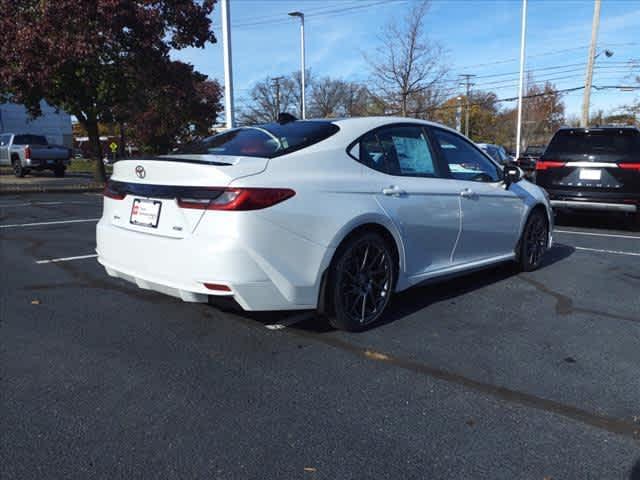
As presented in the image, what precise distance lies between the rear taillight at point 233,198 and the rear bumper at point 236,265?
107 mm

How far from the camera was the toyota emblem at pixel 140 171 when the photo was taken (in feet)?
12.1

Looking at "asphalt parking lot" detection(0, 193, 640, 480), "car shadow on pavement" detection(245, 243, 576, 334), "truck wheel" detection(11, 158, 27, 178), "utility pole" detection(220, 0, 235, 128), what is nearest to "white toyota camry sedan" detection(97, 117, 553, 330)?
"car shadow on pavement" detection(245, 243, 576, 334)

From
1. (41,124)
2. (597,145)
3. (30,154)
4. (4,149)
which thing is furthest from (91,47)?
(41,124)

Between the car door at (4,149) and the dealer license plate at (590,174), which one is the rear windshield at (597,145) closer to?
the dealer license plate at (590,174)

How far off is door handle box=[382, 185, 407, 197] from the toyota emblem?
1681mm

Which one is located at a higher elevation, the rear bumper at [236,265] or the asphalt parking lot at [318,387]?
the rear bumper at [236,265]

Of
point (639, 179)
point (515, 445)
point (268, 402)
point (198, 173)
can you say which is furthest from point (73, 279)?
point (639, 179)

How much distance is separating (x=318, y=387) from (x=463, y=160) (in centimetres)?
280

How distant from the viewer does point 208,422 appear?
2631 millimetres

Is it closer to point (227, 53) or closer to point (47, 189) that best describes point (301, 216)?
point (227, 53)

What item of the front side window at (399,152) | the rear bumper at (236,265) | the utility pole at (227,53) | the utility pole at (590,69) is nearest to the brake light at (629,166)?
the front side window at (399,152)

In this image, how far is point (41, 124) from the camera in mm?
57812

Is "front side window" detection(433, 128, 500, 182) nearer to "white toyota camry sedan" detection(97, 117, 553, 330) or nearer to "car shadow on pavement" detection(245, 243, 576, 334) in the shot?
"white toyota camry sedan" detection(97, 117, 553, 330)

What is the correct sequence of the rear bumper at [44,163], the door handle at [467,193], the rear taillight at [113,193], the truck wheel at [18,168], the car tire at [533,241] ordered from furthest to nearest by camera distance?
the truck wheel at [18,168] < the rear bumper at [44,163] < the car tire at [533,241] < the door handle at [467,193] < the rear taillight at [113,193]
